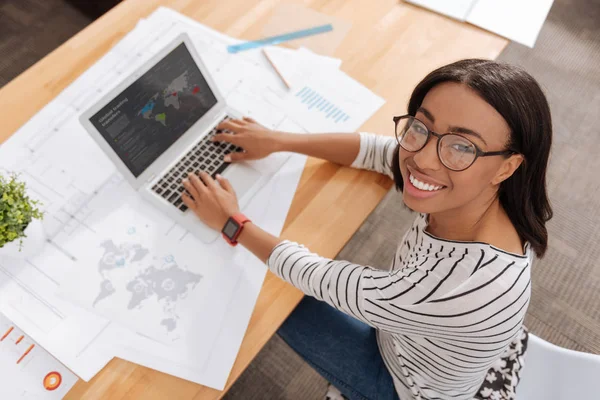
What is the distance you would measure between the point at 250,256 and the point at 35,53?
1845 millimetres

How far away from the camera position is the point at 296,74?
1187mm

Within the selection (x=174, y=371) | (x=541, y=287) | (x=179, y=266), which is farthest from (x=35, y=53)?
(x=541, y=287)

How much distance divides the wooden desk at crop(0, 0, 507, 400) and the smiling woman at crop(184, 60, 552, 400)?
8 centimetres

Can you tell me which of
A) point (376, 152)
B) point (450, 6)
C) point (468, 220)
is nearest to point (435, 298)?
Result: point (468, 220)

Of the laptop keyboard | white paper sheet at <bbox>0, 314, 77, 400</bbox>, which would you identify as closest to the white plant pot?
white paper sheet at <bbox>0, 314, 77, 400</bbox>

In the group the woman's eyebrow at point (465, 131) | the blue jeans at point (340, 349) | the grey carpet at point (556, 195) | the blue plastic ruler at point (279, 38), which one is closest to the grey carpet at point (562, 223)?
the grey carpet at point (556, 195)

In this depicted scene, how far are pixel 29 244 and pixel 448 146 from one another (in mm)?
804

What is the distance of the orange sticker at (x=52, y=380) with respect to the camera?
822 millimetres

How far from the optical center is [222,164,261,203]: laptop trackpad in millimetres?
1031

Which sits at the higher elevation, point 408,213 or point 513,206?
point 513,206

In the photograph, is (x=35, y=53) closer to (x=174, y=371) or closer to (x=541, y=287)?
(x=174, y=371)

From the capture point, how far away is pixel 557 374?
96cm

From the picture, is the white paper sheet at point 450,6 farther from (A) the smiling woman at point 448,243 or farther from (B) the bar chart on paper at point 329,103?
(A) the smiling woman at point 448,243

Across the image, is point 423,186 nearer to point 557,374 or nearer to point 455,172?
point 455,172
